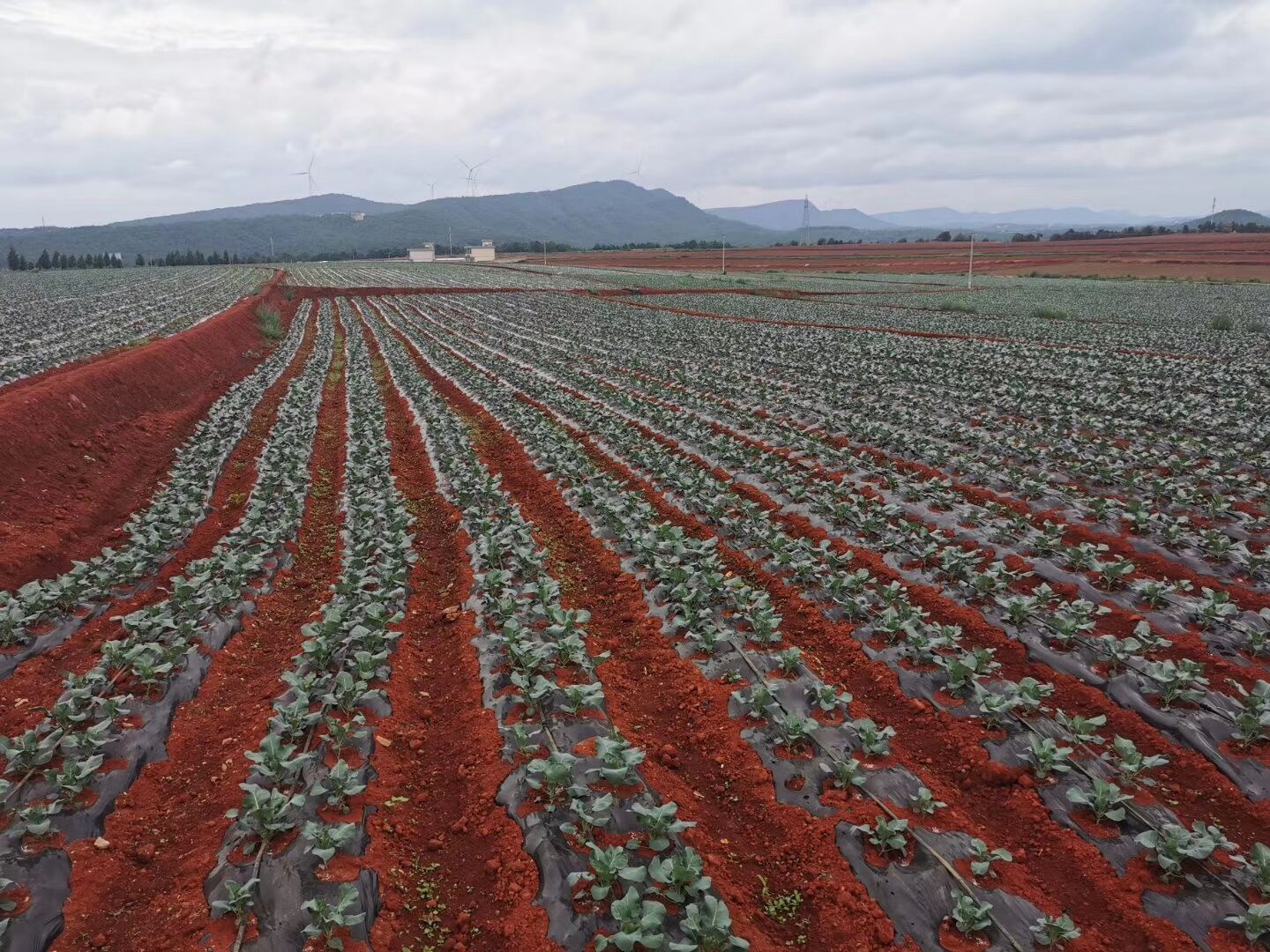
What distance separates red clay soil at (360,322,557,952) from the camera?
4266 mm

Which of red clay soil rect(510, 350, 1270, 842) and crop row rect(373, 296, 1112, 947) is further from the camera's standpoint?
red clay soil rect(510, 350, 1270, 842)

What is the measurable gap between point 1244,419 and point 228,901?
19344 mm

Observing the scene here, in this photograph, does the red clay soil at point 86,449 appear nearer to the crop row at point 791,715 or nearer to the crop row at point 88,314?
the crop row at point 88,314

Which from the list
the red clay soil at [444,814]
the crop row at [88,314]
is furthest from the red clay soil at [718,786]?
the crop row at [88,314]

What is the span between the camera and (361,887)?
4352 millimetres

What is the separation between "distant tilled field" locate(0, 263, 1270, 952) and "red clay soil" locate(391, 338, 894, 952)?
0.03 meters

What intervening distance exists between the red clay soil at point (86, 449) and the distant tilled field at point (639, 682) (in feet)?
0.32

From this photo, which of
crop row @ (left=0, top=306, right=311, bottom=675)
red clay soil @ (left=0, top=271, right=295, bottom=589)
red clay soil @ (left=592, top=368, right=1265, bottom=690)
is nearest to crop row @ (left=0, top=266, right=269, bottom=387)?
red clay soil @ (left=0, top=271, right=295, bottom=589)

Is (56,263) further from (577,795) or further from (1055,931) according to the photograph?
(1055,931)

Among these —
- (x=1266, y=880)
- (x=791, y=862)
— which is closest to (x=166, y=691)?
(x=791, y=862)

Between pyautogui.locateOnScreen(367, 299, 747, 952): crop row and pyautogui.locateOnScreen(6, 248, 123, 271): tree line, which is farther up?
pyautogui.locateOnScreen(6, 248, 123, 271): tree line

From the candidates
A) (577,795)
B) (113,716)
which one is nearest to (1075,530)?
(577,795)

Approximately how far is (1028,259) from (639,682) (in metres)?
97.8

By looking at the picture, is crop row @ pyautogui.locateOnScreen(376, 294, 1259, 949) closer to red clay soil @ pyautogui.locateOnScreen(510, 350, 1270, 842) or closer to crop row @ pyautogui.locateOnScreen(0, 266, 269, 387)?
red clay soil @ pyautogui.locateOnScreen(510, 350, 1270, 842)
